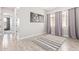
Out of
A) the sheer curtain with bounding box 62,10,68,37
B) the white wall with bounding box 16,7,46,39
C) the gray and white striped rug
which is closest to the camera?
the gray and white striped rug

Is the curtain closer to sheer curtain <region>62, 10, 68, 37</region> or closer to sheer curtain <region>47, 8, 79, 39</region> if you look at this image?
sheer curtain <region>47, 8, 79, 39</region>

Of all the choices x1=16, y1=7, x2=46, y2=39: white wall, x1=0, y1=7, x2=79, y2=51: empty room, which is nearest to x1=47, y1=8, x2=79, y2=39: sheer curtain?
x1=0, y1=7, x2=79, y2=51: empty room

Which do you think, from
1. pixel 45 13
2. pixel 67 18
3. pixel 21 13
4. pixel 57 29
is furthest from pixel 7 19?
pixel 67 18

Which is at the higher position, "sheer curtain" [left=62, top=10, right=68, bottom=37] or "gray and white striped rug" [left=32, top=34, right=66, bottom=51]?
"sheer curtain" [left=62, top=10, right=68, bottom=37]

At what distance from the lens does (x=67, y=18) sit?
6.75m

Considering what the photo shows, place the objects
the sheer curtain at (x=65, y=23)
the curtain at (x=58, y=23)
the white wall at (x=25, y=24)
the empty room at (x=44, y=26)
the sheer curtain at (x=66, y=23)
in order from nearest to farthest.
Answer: the empty room at (x=44, y=26)
the white wall at (x=25, y=24)
the sheer curtain at (x=66, y=23)
the sheer curtain at (x=65, y=23)
the curtain at (x=58, y=23)

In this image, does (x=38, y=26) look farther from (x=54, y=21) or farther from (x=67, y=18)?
(x=67, y=18)

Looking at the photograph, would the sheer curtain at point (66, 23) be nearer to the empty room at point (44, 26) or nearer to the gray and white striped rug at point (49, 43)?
the empty room at point (44, 26)

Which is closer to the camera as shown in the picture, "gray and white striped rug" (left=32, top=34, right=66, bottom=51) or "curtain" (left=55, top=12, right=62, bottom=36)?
"gray and white striped rug" (left=32, top=34, right=66, bottom=51)

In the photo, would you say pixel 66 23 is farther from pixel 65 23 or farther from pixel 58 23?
pixel 58 23

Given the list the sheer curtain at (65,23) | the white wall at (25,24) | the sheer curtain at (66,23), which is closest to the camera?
the white wall at (25,24)

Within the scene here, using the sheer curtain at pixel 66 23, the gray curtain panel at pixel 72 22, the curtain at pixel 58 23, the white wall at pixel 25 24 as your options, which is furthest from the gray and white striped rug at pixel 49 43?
the curtain at pixel 58 23

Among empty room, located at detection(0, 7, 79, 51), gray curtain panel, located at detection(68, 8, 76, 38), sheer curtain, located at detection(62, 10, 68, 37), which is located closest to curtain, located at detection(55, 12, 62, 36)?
empty room, located at detection(0, 7, 79, 51)

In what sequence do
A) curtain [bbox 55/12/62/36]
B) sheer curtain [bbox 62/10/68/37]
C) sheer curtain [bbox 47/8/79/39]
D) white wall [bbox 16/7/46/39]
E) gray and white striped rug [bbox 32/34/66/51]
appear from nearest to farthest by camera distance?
gray and white striped rug [bbox 32/34/66/51], white wall [bbox 16/7/46/39], sheer curtain [bbox 47/8/79/39], sheer curtain [bbox 62/10/68/37], curtain [bbox 55/12/62/36]
